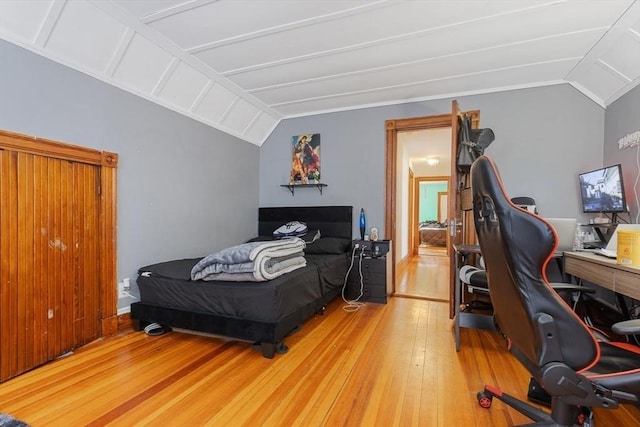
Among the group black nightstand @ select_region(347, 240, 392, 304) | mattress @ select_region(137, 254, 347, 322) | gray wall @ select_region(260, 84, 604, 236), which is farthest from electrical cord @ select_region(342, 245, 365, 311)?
mattress @ select_region(137, 254, 347, 322)

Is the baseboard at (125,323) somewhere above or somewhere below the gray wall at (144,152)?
below

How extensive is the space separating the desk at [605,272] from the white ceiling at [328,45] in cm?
172

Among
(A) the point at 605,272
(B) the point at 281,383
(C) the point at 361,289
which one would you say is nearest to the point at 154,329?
(B) the point at 281,383

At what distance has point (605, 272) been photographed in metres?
1.80

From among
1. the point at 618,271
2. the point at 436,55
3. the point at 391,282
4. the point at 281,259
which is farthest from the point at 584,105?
the point at 281,259

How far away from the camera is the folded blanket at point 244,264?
215cm

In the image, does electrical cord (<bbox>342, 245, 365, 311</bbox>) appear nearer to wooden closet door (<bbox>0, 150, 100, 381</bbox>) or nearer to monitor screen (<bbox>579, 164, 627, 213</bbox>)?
monitor screen (<bbox>579, 164, 627, 213</bbox>)

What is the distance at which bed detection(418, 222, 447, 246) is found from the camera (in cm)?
865

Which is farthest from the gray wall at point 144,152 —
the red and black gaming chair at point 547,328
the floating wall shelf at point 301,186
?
the red and black gaming chair at point 547,328

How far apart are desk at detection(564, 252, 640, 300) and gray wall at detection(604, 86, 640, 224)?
0.80 m

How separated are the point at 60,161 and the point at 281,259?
69.9 inches

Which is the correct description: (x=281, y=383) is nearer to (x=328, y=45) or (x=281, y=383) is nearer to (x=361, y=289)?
(x=361, y=289)

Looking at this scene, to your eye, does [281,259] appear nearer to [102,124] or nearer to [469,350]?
[469,350]

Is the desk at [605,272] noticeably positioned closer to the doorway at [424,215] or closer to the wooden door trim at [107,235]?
the doorway at [424,215]
